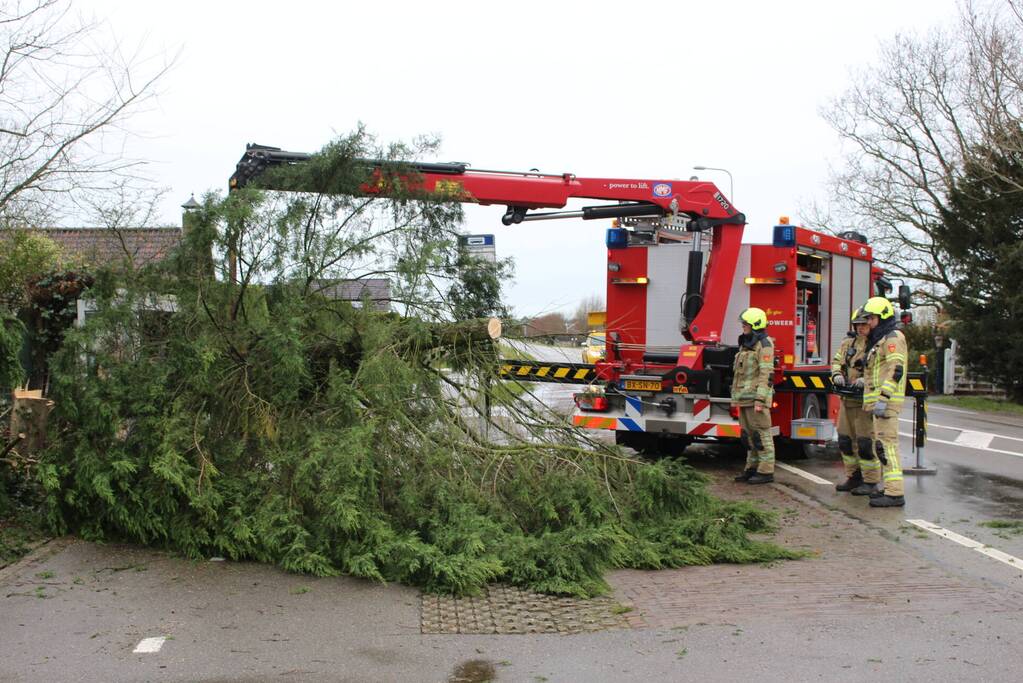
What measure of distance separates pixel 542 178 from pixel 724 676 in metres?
6.86

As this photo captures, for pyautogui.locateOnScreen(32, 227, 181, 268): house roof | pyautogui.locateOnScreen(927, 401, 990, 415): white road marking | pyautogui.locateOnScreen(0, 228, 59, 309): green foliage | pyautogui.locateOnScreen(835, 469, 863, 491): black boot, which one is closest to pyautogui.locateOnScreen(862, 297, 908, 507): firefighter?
pyautogui.locateOnScreen(835, 469, 863, 491): black boot

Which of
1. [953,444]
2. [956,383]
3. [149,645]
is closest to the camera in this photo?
[149,645]

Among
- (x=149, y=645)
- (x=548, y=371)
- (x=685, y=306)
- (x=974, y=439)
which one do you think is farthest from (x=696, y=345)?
(x=149, y=645)

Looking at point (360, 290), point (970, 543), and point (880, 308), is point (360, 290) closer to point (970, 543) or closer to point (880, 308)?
point (880, 308)

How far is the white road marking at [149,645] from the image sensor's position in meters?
4.77

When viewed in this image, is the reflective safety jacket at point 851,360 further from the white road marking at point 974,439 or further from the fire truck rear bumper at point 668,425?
the white road marking at point 974,439

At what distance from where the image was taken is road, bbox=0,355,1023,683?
15.0 feet

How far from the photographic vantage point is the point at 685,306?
11281 mm

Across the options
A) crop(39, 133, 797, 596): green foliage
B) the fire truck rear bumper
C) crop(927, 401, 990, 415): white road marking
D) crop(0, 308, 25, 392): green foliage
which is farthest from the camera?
crop(927, 401, 990, 415): white road marking

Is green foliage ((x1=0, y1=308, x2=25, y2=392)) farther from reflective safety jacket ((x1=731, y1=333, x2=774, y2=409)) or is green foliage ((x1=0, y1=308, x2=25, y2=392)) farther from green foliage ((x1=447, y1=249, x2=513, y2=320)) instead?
reflective safety jacket ((x1=731, y1=333, x2=774, y2=409))

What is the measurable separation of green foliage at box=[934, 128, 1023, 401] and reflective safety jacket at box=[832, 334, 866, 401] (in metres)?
16.1

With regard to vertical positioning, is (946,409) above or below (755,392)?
below

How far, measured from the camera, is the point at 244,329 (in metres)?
7.09

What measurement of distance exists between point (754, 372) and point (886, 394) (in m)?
1.70
